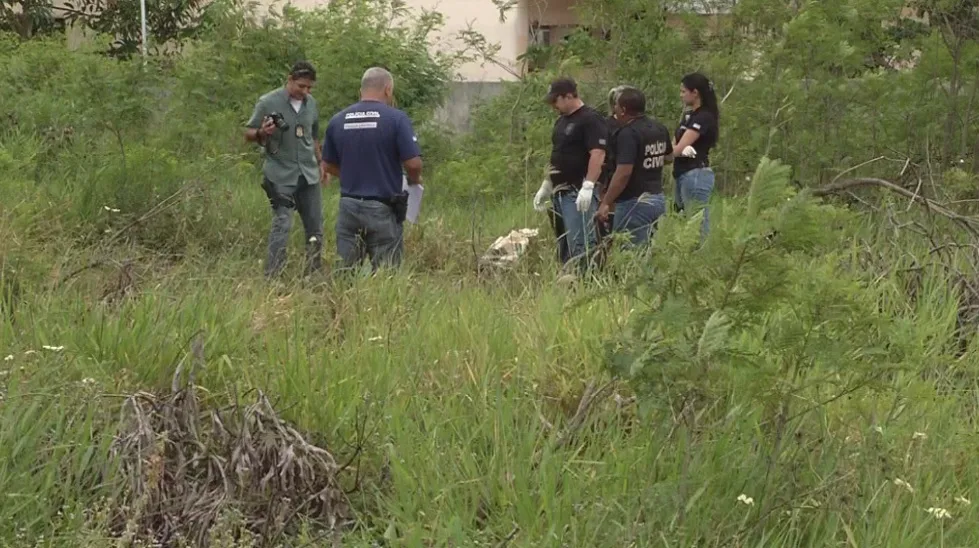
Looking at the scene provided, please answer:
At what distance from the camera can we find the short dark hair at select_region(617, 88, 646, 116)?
7910mm

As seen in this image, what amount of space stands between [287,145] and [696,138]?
2.84 meters

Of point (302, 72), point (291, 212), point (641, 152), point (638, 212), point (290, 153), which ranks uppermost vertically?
point (302, 72)

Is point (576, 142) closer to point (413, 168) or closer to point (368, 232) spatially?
point (413, 168)

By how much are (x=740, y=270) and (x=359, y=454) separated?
52.5 inches

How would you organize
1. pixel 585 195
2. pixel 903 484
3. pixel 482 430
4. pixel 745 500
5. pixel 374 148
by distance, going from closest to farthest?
pixel 745 500 → pixel 903 484 → pixel 482 430 → pixel 374 148 → pixel 585 195

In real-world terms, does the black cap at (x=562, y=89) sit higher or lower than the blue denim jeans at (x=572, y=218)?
higher

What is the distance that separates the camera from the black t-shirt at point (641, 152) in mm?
7902

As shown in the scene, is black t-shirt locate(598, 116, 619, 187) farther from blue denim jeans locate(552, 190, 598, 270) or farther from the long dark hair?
the long dark hair

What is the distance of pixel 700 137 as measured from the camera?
8641 mm

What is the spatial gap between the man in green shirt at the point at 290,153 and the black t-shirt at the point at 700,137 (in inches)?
100

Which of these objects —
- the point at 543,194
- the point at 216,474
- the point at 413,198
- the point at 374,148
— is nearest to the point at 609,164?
the point at 543,194

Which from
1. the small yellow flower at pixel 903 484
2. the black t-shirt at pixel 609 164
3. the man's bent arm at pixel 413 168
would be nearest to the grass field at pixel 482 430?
the small yellow flower at pixel 903 484

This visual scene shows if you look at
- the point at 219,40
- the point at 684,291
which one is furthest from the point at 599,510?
the point at 219,40

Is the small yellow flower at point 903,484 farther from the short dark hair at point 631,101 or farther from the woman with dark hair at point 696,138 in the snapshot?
the woman with dark hair at point 696,138
